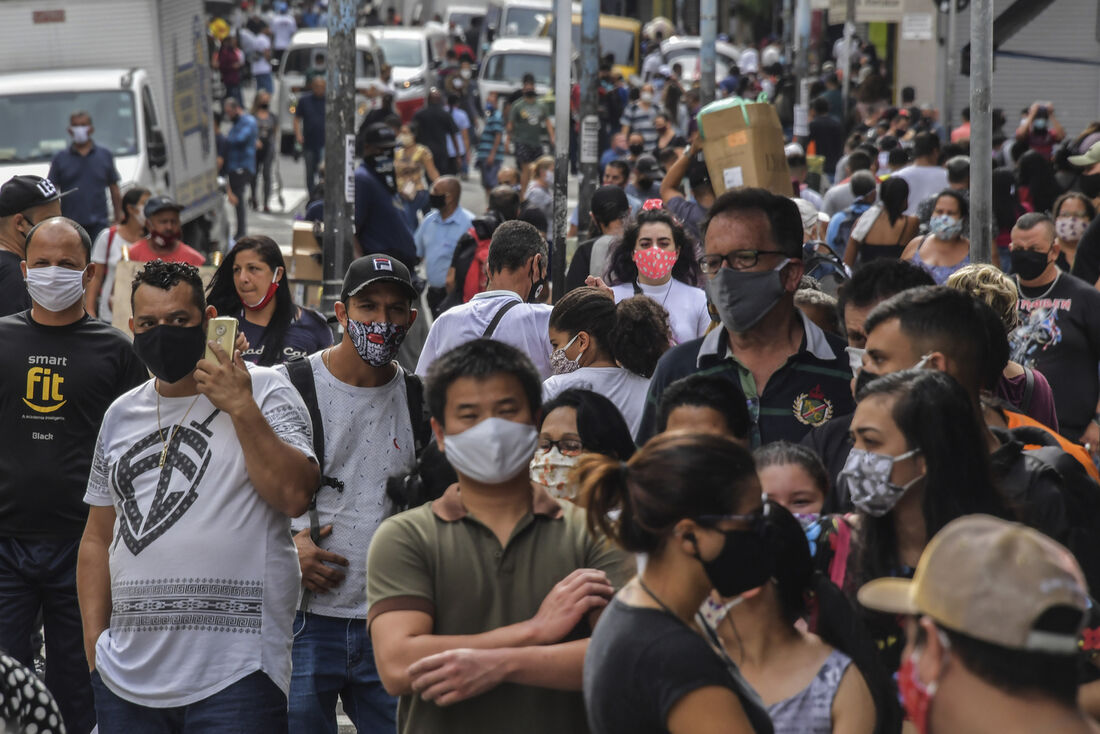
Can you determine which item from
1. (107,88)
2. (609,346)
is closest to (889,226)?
(609,346)

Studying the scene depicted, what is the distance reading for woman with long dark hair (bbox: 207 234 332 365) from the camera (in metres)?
6.81

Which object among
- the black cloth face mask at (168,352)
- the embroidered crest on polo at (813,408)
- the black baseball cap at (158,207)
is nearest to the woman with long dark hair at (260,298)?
the black cloth face mask at (168,352)

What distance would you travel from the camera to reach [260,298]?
693 centimetres

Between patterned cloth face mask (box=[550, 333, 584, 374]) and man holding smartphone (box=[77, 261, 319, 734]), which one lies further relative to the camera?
patterned cloth face mask (box=[550, 333, 584, 374])

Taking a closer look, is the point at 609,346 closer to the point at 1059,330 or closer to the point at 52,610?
the point at 52,610

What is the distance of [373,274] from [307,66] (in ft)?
95.7

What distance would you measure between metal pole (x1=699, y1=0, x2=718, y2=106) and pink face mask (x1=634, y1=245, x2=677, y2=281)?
485 inches

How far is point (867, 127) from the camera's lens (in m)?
23.2

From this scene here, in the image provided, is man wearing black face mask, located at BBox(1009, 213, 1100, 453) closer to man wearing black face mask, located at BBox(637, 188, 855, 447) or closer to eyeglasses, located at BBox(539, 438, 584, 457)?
man wearing black face mask, located at BBox(637, 188, 855, 447)

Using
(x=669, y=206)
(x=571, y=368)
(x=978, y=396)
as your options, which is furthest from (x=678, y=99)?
(x=978, y=396)

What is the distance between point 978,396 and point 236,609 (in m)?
2.21

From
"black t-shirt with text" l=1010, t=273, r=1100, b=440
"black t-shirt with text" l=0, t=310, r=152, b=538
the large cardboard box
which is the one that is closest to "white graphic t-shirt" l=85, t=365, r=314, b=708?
"black t-shirt with text" l=0, t=310, r=152, b=538

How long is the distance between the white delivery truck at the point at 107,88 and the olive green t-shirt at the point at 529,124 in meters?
5.02

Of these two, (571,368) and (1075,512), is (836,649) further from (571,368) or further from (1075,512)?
(571,368)
